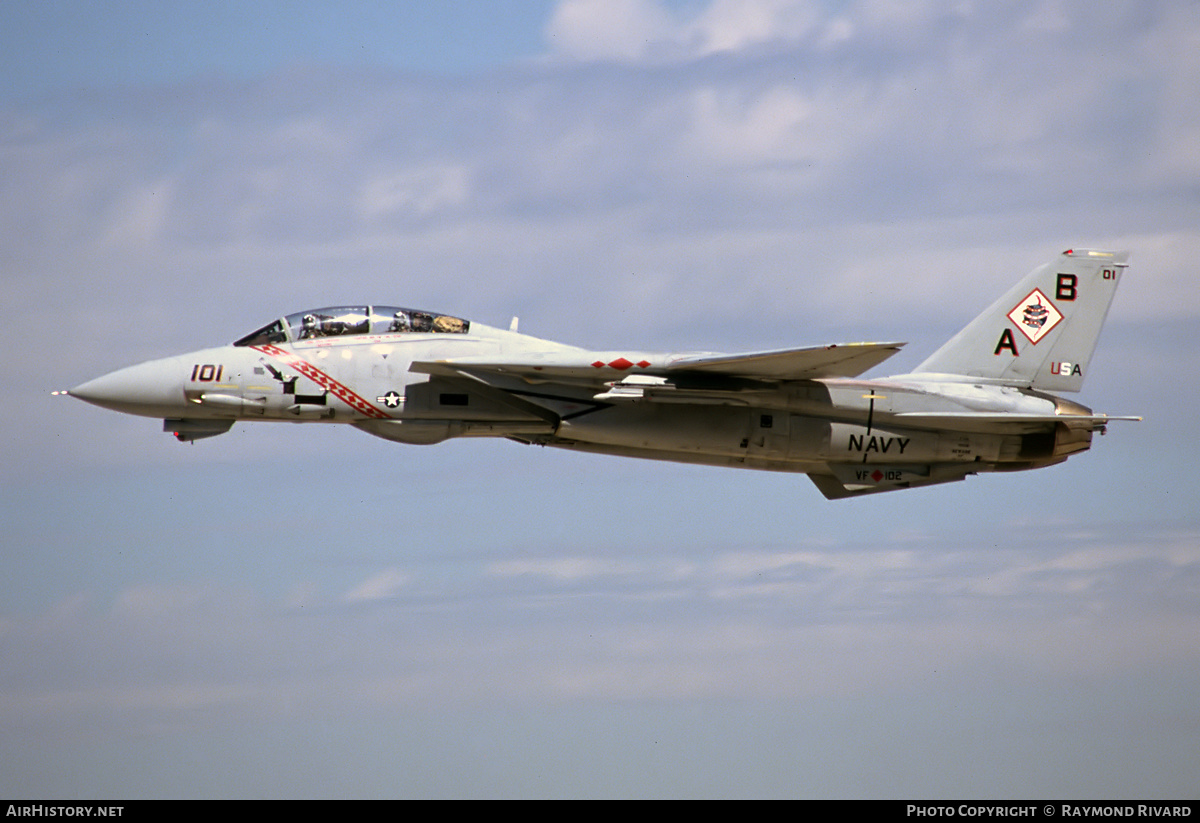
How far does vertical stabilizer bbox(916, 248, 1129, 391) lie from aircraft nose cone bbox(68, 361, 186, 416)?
13284 millimetres

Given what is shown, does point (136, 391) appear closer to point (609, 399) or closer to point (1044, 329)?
point (609, 399)

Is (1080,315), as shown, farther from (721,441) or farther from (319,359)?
(319,359)

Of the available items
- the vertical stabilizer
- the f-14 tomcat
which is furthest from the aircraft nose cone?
the vertical stabilizer

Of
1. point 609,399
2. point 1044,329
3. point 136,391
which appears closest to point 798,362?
point 609,399

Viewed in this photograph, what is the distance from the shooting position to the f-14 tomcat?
23.6 meters

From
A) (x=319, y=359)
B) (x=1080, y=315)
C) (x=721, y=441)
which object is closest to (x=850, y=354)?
(x=721, y=441)

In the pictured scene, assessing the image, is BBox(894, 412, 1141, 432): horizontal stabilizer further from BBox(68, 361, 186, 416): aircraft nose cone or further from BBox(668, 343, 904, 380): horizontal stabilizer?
BBox(68, 361, 186, 416): aircraft nose cone

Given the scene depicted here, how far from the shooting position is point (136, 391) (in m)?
23.5

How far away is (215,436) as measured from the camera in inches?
953

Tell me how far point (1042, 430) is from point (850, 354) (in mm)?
4927

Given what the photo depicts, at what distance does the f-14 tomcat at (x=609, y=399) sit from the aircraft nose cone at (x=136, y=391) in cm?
3

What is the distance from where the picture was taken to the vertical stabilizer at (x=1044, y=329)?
27.1 m

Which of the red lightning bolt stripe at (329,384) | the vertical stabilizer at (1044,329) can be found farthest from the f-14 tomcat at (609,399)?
the vertical stabilizer at (1044,329)
